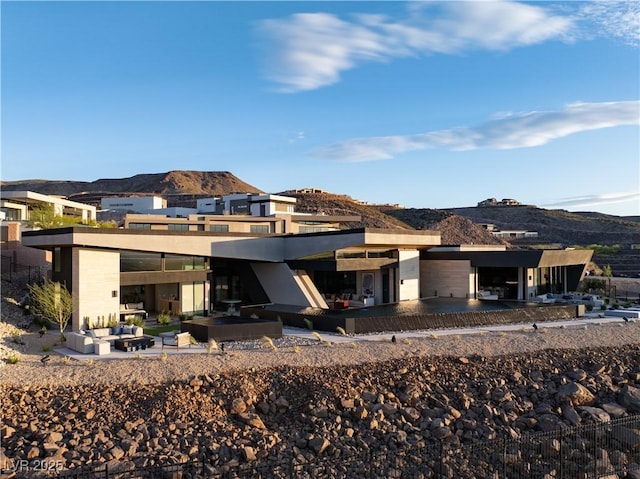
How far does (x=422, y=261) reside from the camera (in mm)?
36250

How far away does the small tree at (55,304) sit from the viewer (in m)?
21.6

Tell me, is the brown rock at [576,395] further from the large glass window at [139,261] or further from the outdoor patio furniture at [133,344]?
the large glass window at [139,261]

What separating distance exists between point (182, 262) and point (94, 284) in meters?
5.14

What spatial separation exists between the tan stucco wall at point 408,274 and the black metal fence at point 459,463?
18055mm

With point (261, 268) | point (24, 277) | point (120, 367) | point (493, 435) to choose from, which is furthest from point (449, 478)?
point (24, 277)

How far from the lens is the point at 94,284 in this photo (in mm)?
23672

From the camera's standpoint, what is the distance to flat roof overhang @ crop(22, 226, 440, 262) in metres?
23.8

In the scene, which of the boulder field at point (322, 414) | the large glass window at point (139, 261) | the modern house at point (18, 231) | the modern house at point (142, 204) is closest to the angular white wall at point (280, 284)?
the large glass window at point (139, 261)

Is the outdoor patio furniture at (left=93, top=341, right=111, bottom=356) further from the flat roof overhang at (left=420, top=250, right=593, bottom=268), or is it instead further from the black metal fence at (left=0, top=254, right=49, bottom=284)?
the flat roof overhang at (left=420, top=250, right=593, bottom=268)

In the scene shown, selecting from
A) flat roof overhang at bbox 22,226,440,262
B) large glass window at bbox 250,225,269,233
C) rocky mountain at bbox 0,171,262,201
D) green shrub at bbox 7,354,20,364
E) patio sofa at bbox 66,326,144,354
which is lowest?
green shrub at bbox 7,354,20,364

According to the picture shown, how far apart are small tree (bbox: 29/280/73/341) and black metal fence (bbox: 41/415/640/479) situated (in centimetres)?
1185

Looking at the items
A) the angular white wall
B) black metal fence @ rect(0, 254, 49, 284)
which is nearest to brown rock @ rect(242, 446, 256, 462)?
the angular white wall

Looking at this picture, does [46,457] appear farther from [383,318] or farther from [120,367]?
[383,318]

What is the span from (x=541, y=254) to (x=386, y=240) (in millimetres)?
9887
